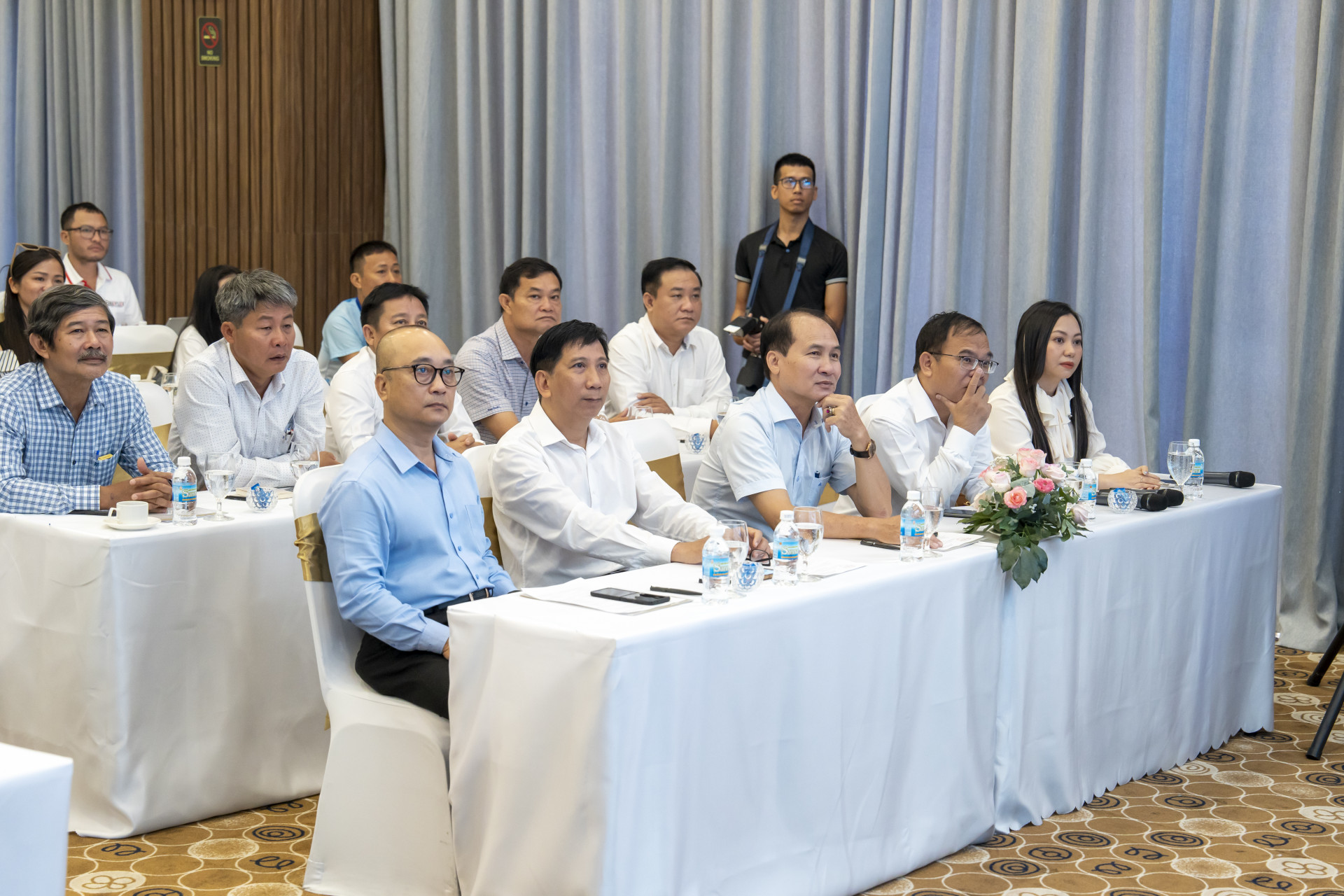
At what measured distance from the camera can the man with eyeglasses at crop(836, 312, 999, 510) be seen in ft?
12.0

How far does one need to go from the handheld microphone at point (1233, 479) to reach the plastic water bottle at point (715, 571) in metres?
2.09

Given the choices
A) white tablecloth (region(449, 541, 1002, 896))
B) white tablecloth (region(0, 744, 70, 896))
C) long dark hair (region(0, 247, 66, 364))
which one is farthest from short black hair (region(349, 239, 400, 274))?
white tablecloth (region(0, 744, 70, 896))

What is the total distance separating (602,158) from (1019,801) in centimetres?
469

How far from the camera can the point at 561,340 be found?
324 centimetres

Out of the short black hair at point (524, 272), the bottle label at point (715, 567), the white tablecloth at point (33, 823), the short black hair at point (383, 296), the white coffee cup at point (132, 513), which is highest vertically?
the short black hair at point (524, 272)

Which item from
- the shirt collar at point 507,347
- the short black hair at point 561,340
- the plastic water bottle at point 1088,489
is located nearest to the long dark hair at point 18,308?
the shirt collar at point 507,347

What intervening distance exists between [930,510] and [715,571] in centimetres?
60

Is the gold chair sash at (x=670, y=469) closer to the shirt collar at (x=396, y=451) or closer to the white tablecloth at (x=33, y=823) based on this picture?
the shirt collar at (x=396, y=451)

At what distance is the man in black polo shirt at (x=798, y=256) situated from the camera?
605 cm

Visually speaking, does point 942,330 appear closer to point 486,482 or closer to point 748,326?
point 486,482

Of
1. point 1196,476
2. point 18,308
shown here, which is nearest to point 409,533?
point 1196,476

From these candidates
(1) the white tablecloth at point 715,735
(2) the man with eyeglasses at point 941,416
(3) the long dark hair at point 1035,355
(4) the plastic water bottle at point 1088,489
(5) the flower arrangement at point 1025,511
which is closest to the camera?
(1) the white tablecloth at point 715,735

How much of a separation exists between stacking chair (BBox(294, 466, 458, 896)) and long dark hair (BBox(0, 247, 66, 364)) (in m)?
2.19

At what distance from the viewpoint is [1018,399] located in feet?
13.4
